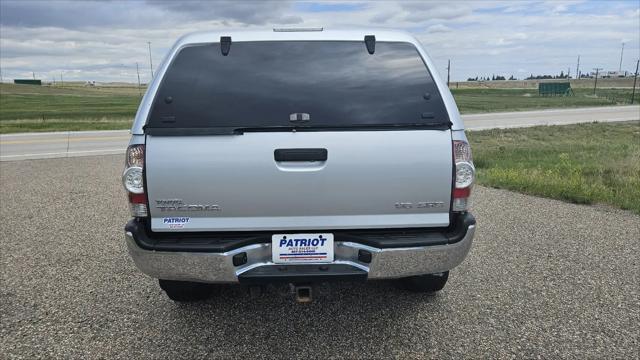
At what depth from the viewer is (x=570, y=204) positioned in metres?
6.99

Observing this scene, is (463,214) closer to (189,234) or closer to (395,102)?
(395,102)

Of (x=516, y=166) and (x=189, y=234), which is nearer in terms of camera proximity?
(x=189, y=234)

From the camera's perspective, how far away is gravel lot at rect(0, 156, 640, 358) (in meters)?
3.06

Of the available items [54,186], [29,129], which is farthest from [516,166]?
[29,129]

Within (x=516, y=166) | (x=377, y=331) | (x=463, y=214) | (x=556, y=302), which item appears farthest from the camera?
(x=516, y=166)

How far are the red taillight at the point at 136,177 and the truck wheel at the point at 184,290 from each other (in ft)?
2.93

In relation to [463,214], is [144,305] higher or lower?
lower

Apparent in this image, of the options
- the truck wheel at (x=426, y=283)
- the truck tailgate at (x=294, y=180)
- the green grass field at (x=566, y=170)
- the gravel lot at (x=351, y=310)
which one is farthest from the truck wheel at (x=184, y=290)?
the green grass field at (x=566, y=170)

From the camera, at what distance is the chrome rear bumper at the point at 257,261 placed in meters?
2.65

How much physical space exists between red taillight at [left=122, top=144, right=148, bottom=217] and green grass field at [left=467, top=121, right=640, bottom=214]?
641 cm

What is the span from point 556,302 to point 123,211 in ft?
18.4

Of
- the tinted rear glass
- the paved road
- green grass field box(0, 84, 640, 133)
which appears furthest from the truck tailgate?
green grass field box(0, 84, 640, 133)

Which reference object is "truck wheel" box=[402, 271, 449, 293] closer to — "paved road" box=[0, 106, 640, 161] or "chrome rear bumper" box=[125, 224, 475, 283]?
"chrome rear bumper" box=[125, 224, 475, 283]

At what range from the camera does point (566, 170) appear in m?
9.06
